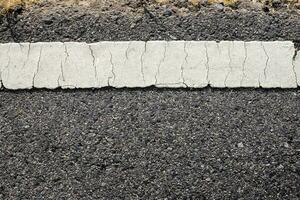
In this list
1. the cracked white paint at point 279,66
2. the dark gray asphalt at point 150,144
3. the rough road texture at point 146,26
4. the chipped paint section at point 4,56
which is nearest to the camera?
the dark gray asphalt at point 150,144

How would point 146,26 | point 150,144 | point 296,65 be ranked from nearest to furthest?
point 150,144
point 296,65
point 146,26

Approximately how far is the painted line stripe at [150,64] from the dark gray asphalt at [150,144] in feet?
0.28

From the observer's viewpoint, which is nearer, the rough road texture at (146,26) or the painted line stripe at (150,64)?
the painted line stripe at (150,64)

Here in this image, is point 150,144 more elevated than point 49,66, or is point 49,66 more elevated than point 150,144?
point 49,66

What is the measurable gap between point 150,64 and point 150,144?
0.66 meters

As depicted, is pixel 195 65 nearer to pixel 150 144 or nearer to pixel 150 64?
pixel 150 64

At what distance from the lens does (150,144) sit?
8.83ft

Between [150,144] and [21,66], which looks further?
[21,66]

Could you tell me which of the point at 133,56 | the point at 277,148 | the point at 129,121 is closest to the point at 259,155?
the point at 277,148

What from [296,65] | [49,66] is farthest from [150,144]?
[296,65]

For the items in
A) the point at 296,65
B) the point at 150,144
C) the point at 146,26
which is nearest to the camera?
the point at 150,144

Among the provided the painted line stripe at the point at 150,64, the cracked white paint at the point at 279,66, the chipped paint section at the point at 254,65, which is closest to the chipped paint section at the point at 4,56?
the painted line stripe at the point at 150,64

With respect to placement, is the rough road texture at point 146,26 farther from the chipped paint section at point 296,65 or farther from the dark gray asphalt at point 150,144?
the dark gray asphalt at point 150,144

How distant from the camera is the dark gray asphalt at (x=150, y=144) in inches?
99.9
